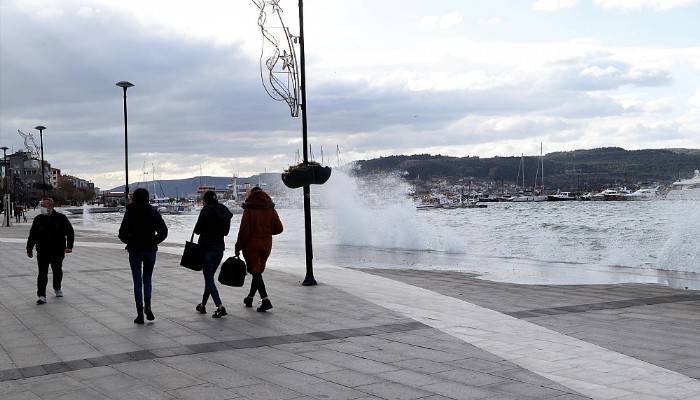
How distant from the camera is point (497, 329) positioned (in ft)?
27.5

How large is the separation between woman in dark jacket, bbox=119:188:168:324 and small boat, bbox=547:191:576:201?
155m

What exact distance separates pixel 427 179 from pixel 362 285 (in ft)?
388

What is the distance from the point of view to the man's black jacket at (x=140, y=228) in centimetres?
864

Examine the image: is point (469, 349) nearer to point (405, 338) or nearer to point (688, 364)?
point (405, 338)

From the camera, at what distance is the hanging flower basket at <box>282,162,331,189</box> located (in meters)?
12.7

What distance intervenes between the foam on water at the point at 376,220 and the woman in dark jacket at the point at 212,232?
63.5 feet

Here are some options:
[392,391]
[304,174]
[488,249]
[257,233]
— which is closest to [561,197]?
[488,249]

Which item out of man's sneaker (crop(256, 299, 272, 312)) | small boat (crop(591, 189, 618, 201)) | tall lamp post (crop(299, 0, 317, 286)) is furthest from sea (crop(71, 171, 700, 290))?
small boat (crop(591, 189, 618, 201))

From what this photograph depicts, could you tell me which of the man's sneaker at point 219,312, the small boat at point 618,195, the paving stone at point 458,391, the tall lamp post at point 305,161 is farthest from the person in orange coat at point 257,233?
the small boat at point 618,195

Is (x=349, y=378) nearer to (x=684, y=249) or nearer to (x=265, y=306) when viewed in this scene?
(x=265, y=306)

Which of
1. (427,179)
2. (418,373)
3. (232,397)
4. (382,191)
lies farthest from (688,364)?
(427,179)

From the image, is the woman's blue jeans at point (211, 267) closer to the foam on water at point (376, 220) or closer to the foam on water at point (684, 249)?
the foam on water at point (684, 249)

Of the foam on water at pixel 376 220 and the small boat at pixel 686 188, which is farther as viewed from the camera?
the small boat at pixel 686 188

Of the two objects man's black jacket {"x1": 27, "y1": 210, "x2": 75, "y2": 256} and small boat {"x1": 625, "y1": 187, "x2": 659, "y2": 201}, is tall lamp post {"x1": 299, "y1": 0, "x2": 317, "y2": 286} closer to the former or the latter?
man's black jacket {"x1": 27, "y1": 210, "x2": 75, "y2": 256}
